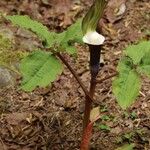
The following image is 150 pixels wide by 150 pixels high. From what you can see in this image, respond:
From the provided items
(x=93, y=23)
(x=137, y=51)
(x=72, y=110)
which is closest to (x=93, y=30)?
(x=93, y=23)

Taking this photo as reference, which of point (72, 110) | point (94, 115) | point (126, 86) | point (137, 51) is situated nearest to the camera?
point (126, 86)

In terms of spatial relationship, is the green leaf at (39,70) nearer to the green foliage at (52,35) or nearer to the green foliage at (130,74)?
the green foliage at (52,35)

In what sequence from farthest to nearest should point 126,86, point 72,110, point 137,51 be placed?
point 72,110
point 137,51
point 126,86

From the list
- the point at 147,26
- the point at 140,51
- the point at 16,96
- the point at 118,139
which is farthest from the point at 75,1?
the point at 140,51

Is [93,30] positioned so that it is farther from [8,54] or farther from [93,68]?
[8,54]

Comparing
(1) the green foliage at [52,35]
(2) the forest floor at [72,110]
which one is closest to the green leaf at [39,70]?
(1) the green foliage at [52,35]

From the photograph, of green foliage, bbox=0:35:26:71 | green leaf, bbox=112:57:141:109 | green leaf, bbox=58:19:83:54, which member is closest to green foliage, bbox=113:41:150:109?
green leaf, bbox=112:57:141:109
